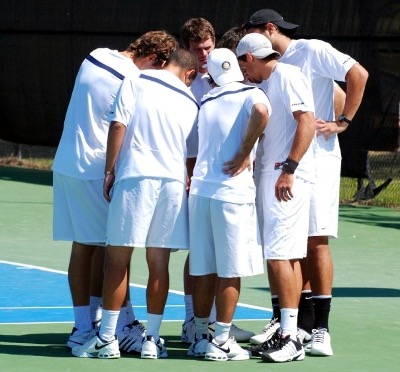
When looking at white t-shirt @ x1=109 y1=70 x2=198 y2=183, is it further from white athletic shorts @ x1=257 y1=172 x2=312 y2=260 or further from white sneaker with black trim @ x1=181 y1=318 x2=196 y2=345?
white sneaker with black trim @ x1=181 y1=318 x2=196 y2=345

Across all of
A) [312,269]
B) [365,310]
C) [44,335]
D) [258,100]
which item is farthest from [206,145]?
[365,310]

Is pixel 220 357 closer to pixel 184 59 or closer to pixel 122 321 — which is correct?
pixel 122 321

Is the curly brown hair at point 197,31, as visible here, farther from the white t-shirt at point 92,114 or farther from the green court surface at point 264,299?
the green court surface at point 264,299

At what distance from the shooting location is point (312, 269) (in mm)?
7699

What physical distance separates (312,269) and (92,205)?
4.39ft

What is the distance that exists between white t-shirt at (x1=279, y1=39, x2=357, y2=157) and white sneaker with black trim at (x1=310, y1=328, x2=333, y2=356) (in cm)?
105

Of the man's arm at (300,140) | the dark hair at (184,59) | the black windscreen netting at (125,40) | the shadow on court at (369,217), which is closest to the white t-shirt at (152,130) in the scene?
the dark hair at (184,59)

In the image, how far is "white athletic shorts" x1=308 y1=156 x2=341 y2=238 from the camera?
7625mm

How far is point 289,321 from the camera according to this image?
7.32 meters

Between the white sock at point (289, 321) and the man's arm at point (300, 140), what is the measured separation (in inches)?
26.6

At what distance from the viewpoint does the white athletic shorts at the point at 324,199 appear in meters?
7.62

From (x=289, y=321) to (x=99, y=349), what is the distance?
3.50ft

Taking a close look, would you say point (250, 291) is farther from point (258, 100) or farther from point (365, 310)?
point (258, 100)

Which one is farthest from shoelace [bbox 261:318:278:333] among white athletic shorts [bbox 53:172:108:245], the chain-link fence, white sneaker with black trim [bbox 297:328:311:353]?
the chain-link fence
